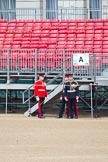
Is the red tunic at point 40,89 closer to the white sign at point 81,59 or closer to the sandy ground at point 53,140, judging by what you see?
the sandy ground at point 53,140

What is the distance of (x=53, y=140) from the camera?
1363 cm

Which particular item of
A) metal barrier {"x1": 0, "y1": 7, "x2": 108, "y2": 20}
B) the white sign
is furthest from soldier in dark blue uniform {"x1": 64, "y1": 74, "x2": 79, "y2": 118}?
metal barrier {"x1": 0, "y1": 7, "x2": 108, "y2": 20}

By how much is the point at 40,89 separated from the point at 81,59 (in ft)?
7.58

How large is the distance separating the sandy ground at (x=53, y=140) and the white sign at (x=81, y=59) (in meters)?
3.17

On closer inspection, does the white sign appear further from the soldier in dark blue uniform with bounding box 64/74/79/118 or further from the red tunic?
the red tunic

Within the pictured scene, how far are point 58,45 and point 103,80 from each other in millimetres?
5315

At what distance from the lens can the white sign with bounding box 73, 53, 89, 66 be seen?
20.9 meters

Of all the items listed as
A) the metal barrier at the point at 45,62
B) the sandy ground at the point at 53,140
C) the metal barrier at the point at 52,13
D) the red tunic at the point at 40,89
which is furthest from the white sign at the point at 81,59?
the metal barrier at the point at 52,13

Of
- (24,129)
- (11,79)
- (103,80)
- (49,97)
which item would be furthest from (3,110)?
(24,129)

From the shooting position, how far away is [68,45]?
83.7ft

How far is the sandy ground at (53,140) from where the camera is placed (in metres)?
11.2

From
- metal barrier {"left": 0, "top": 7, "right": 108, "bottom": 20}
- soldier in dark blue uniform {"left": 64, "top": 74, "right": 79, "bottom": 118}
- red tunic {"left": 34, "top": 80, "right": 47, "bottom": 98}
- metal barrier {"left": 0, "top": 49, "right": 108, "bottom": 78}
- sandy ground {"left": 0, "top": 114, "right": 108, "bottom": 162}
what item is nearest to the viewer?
sandy ground {"left": 0, "top": 114, "right": 108, "bottom": 162}

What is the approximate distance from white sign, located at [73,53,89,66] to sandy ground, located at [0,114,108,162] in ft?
10.4

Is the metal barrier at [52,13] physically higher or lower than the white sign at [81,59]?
higher
